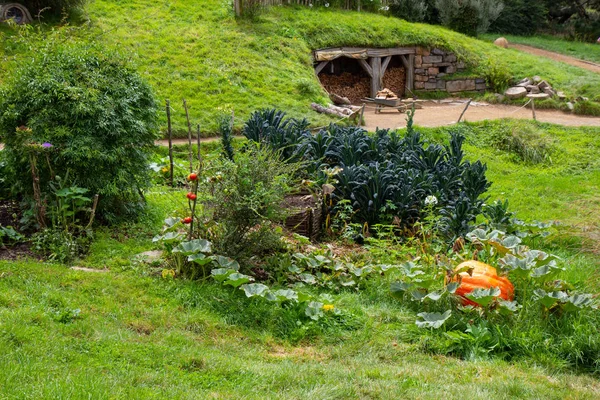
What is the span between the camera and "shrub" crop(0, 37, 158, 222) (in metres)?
8.07

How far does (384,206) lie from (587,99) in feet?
47.9

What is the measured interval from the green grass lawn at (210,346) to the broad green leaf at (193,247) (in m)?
0.30

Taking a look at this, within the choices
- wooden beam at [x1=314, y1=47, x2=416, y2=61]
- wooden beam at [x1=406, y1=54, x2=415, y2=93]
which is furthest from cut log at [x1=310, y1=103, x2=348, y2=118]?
wooden beam at [x1=406, y1=54, x2=415, y2=93]

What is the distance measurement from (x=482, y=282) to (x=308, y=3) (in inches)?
728

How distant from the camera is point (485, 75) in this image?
77.9 feet

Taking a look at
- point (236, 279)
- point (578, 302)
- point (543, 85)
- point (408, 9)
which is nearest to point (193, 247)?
point (236, 279)

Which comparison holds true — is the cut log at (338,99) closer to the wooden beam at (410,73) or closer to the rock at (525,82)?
the wooden beam at (410,73)

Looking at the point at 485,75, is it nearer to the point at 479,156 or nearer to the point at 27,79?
the point at 479,156

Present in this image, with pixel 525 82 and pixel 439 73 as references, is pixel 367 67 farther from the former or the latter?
pixel 525 82

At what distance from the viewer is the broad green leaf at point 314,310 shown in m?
6.34

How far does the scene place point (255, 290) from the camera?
21.1 feet

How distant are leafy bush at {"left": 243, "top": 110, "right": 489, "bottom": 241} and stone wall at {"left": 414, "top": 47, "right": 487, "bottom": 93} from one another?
13.4 m

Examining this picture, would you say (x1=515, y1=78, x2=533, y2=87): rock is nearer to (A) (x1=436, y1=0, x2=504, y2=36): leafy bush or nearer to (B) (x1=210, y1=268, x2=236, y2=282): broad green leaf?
(A) (x1=436, y1=0, x2=504, y2=36): leafy bush

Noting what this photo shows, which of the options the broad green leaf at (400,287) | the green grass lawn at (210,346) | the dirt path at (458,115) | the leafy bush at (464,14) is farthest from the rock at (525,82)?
the broad green leaf at (400,287)
